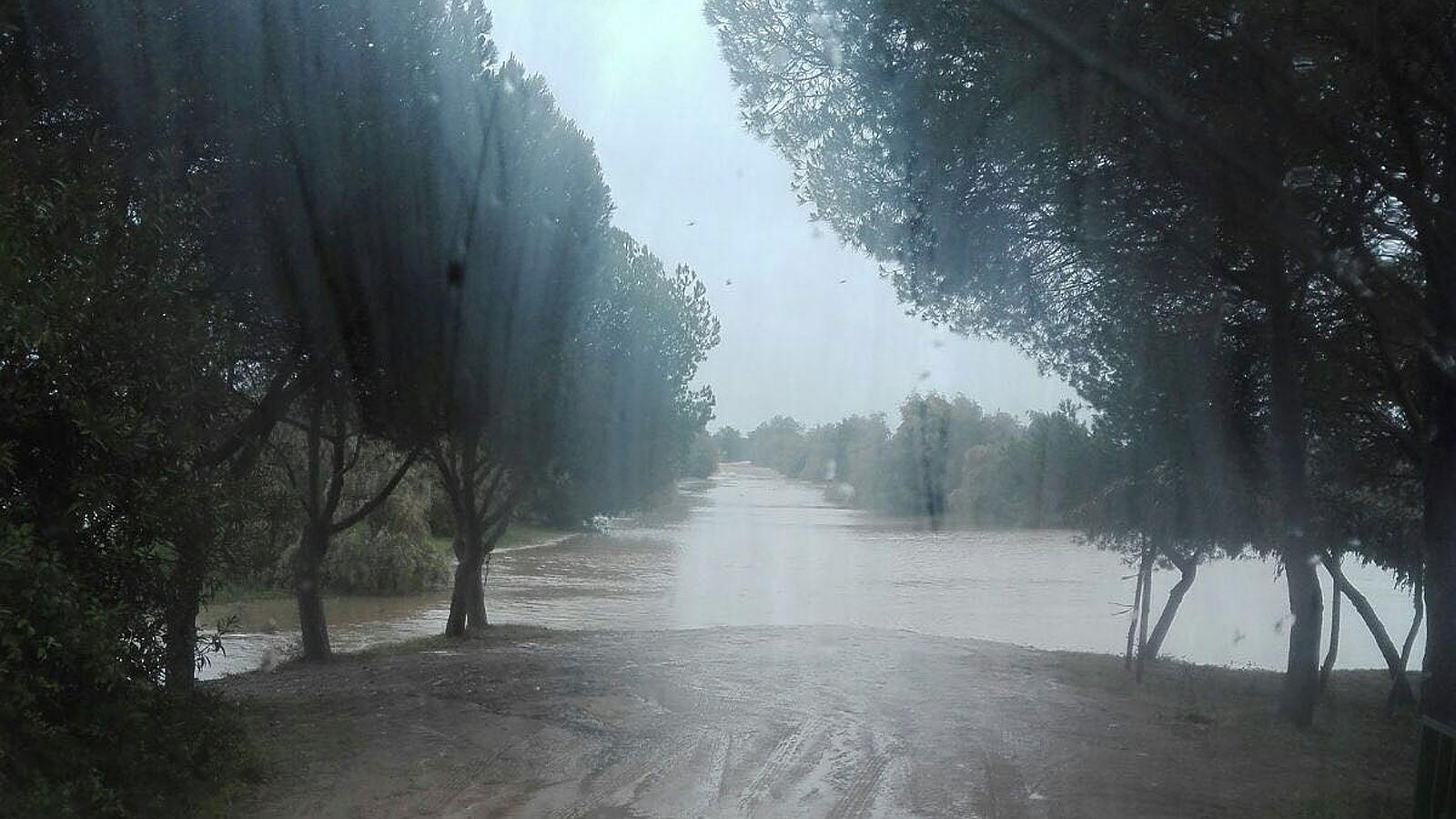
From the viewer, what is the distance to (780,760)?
8828 mm

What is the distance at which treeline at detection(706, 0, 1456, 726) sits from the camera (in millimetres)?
7785

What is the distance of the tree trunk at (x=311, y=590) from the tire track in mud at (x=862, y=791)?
1098cm

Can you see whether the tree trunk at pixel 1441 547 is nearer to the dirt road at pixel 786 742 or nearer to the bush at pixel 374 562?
the dirt road at pixel 786 742

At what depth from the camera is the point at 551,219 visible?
13.0 metres

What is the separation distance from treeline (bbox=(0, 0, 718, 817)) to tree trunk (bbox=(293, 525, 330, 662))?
0.05m

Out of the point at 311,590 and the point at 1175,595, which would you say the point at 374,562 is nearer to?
the point at 311,590

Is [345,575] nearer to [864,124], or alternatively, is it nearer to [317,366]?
[317,366]

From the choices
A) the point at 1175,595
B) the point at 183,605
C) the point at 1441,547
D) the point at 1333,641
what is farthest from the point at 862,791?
the point at 1175,595

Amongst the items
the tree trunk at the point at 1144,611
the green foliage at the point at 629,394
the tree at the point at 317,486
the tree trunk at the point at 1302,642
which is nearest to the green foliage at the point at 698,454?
the green foliage at the point at 629,394

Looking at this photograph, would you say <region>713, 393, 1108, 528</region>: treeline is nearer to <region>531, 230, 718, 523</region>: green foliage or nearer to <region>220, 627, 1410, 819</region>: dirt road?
<region>220, 627, 1410, 819</region>: dirt road

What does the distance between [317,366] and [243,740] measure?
154 inches

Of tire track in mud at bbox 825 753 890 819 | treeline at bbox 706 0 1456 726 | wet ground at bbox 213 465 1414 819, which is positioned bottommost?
wet ground at bbox 213 465 1414 819

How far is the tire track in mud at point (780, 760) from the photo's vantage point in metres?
7.72

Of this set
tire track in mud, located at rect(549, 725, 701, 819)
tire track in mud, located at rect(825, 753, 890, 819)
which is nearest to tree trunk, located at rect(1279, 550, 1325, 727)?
tire track in mud, located at rect(825, 753, 890, 819)
